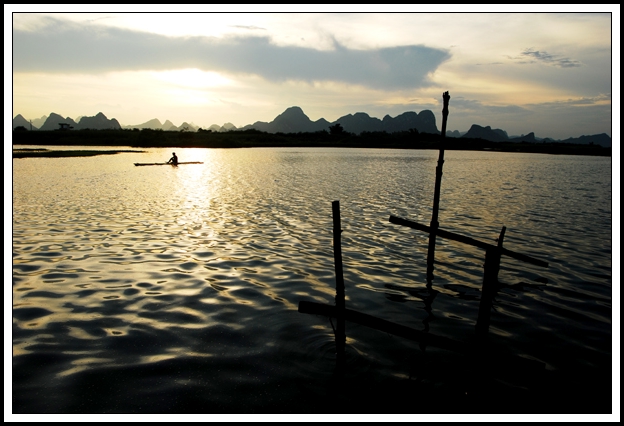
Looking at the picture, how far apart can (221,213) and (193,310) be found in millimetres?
14481

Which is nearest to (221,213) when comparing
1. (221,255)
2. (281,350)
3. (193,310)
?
(221,255)

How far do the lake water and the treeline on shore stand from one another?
3476 inches

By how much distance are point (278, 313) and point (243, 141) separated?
145740 mm

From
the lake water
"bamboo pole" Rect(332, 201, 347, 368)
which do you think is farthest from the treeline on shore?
"bamboo pole" Rect(332, 201, 347, 368)

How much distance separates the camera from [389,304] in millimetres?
11539

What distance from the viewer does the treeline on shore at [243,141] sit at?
12346cm

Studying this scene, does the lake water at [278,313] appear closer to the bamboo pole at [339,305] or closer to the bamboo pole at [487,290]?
the bamboo pole at [339,305]

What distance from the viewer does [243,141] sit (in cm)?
15138

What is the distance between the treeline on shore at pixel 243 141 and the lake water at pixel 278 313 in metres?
88.3

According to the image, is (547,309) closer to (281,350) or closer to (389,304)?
(389,304)

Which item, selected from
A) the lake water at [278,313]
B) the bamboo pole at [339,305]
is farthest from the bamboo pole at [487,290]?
the bamboo pole at [339,305]

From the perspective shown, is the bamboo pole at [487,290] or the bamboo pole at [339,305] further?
the bamboo pole at [339,305]

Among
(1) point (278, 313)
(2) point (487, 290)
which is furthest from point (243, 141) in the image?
(2) point (487, 290)

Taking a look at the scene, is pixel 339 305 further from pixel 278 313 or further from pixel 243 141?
pixel 243 141
